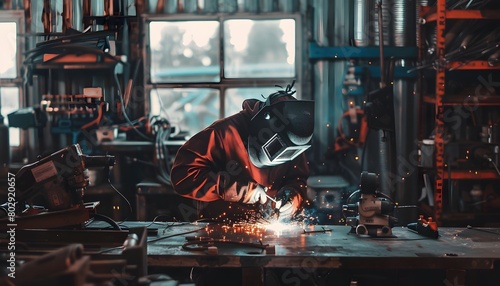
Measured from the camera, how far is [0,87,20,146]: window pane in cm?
546

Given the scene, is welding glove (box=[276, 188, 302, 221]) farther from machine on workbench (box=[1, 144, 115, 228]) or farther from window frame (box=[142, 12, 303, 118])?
window frame (box=[142, 12, 303, 118])

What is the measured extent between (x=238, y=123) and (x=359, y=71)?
5.67ft

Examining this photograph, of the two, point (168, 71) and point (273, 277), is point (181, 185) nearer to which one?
point (273, 277)

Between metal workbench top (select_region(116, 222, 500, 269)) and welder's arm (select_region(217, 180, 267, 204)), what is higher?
welder's arm (select_region(217, 180, 267, 204))

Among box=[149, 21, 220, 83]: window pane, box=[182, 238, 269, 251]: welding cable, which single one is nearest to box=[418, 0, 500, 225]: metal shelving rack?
box=[149, 21, 220, 83]: window pane

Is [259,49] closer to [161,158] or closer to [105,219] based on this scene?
[161,158]

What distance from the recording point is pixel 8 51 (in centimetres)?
550

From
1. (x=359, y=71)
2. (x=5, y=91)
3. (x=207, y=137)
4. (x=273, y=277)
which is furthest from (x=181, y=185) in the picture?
(x=5, y=91)

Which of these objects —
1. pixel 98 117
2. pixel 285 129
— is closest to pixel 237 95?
pixel 98 117

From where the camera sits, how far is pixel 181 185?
11.6 ft

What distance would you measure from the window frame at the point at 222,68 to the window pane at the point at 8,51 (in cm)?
111

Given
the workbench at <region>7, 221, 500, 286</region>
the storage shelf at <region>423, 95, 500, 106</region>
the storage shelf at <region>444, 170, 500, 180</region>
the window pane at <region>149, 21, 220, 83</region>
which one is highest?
the window pane at <region>149, 21, 220, 83</region>

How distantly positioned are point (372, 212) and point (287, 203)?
1.52 ft

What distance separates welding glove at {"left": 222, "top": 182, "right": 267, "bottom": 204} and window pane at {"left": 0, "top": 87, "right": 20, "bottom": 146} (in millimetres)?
2736
